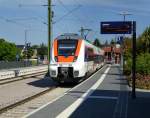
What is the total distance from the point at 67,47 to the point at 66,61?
3.24ft

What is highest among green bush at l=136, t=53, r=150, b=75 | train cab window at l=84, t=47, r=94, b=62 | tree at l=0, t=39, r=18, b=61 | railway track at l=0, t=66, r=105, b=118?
tree at l=0, t=39, r=18, b=61

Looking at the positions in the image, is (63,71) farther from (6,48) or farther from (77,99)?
(6,48)

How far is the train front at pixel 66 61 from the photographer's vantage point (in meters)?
28.9

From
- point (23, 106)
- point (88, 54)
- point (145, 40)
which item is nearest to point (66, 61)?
point (88, 54)

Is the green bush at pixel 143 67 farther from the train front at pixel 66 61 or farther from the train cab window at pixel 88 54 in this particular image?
the train front at pixel 66 61

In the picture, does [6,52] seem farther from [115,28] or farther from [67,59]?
[67,59]

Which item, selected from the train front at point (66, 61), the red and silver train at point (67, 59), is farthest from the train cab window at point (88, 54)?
the train front at point (66, 61)

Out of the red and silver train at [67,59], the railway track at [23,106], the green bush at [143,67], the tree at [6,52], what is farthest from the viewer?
the tree at [6,52]

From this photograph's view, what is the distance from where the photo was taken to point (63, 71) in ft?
94.6

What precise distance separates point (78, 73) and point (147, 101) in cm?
966

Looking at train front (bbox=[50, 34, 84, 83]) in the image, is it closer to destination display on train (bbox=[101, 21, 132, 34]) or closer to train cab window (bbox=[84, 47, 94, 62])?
train cab window (bbox=[84, 47, 94, 62])

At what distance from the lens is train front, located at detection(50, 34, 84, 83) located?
28.9 meters

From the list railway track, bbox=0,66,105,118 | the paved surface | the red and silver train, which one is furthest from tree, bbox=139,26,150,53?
railway track, bbox=0,66,105,118

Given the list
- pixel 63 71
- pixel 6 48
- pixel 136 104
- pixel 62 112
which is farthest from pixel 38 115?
pixel 6 48
